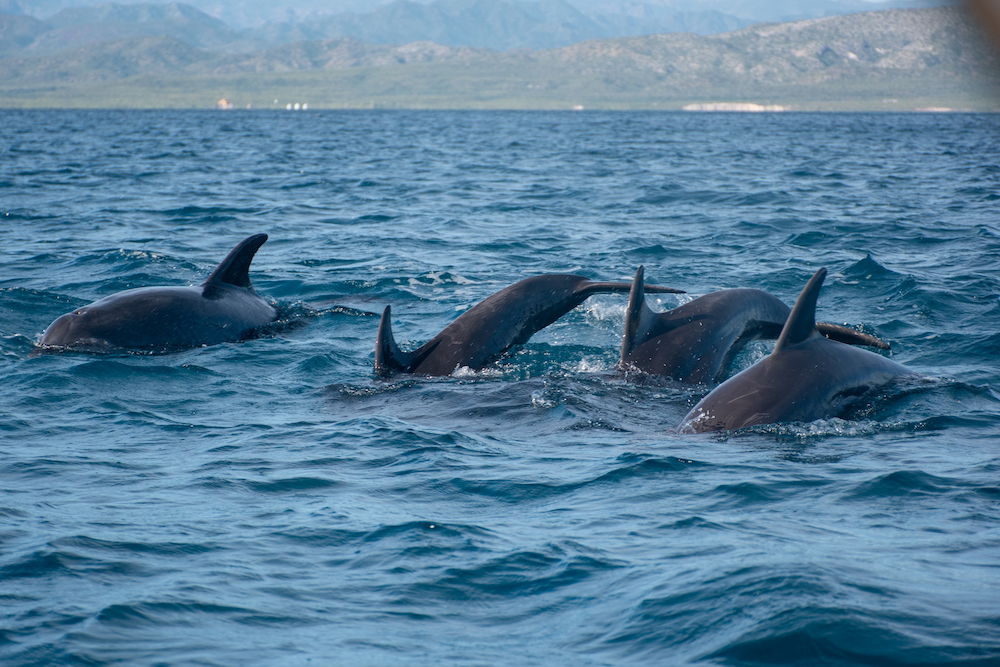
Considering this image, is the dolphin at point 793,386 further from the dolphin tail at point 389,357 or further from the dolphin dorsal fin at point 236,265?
the dolphin dorsal fin at point 236,265

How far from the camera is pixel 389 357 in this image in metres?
10.4

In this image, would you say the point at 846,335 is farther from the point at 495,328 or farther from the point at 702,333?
the point at 495,328

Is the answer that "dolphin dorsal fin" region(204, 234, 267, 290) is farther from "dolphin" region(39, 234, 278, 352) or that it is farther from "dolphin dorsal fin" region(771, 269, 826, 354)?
"dolphin dorsal fin" region(771, 269, 826, 354)

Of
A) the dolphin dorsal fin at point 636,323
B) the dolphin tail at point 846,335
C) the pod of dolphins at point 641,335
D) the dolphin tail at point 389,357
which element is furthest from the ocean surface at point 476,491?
the dolphin tail at point 846,335

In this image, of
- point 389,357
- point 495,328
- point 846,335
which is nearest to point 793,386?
point 846,335

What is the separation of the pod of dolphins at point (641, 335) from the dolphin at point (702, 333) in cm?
1

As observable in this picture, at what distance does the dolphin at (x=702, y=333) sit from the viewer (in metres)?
9.74

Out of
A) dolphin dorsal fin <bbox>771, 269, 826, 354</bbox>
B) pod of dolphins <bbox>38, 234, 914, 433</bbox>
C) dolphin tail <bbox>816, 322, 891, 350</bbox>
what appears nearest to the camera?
dolphin dorsal fin <bbox>771, 269, 826, 354</bbox>

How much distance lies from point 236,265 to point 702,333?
20.0ft

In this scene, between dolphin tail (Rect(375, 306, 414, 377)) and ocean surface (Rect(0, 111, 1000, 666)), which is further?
dolphin tail (Rect(375, 306, 414, 377))

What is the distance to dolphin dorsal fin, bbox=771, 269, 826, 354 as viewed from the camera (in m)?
8.17

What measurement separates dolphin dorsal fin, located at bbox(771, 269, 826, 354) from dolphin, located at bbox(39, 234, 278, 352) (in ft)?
21.9

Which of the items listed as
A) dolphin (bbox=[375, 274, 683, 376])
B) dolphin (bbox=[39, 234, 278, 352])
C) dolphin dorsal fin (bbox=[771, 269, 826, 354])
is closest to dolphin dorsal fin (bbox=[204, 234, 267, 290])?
dolphin (bbox=[39, 234, 278, 352])

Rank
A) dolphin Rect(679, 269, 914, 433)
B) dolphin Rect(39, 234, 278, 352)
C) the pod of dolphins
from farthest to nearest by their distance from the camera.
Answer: dolphin Rect(39, 234, 278, 352)
the pod of dolphins
dolphin Rect(679, 269, 914, 433)
